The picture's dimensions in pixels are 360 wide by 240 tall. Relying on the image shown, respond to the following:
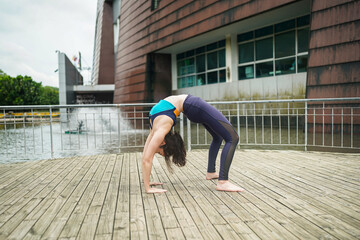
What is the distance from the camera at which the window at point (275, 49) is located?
464 inches

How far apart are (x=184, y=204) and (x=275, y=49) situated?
1177 centimetres

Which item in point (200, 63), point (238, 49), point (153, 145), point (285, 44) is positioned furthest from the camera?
point (200, 63)

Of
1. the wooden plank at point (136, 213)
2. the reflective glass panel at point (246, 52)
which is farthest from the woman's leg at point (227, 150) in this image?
the reflective glass panel at point (246, 52)

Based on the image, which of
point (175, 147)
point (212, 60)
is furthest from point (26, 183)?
point (212, 60)

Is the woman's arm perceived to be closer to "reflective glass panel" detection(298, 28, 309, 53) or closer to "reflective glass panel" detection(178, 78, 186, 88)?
"reflective glass panel" detection(298, 28, 309, 53)

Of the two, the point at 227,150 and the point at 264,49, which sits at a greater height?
the point at 264,49

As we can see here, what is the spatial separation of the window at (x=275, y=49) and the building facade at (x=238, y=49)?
0.14ft

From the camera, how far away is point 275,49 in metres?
12.8

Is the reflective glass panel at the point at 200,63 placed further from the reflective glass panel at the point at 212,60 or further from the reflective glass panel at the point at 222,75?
the reflective glass panel at the point at 222,75

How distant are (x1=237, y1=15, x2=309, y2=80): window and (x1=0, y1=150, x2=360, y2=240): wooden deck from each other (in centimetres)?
828

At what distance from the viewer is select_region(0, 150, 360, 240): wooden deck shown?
2115 millimetres

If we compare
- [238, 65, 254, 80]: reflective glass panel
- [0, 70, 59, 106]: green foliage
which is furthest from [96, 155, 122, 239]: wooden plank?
[0, 70, 59, 106]: green foliage

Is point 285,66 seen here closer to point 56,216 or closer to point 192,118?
point 192,118

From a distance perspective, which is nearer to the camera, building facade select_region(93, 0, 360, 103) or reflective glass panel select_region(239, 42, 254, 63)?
building facade select_region(93, 0, 360, 103)
